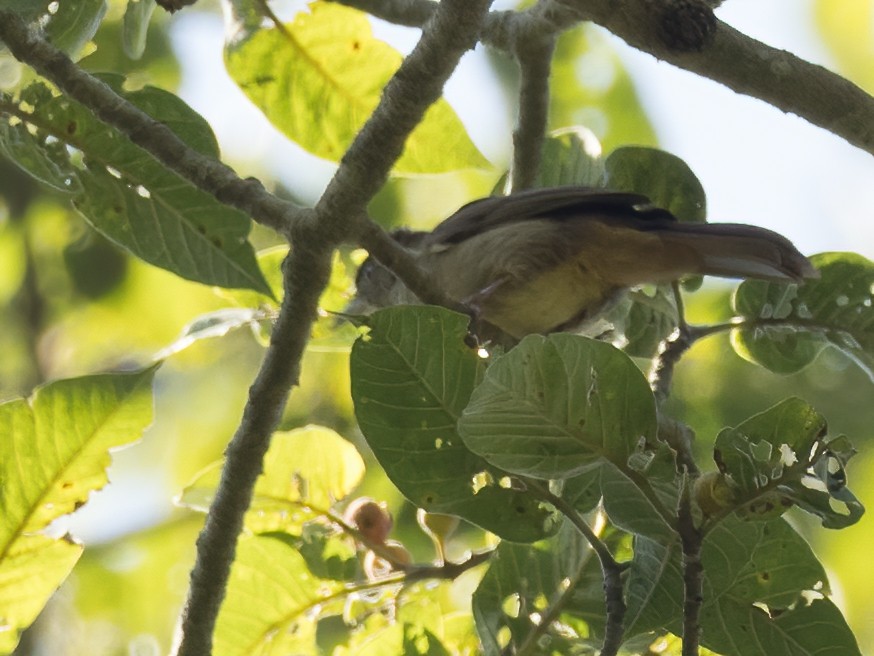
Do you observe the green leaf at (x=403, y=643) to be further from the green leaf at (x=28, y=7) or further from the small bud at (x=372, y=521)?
the green leaf at (x=28, y=7)

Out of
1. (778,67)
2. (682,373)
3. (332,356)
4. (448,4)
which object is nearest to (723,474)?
(778,67)

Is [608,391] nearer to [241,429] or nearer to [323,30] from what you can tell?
[241,429]

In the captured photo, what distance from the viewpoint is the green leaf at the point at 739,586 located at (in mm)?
2248

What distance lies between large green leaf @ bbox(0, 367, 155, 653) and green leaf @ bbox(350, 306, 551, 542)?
1.80 ft

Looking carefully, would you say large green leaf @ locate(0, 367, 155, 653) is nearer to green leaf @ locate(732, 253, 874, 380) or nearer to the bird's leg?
the bird's leg

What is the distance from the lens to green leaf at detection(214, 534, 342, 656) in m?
2.93

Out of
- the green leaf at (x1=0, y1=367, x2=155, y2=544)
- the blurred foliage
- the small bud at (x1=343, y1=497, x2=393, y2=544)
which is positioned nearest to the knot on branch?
the green leaf at (x1=0, y1=367, x2=155, y2=544)

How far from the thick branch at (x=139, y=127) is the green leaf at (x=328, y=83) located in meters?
0.81

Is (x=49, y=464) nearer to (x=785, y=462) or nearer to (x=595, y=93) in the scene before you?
(x=785, y=462)

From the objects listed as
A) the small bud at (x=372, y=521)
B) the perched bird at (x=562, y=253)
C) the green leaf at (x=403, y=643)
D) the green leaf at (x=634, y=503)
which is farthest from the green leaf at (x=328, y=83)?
the green leaf at (x=634, y=503)

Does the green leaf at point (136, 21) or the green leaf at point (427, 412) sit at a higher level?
the green leaf at point (136, 21)

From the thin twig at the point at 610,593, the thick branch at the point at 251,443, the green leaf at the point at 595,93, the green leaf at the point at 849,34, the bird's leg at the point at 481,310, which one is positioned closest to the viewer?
the thin twig at the point at 610,593

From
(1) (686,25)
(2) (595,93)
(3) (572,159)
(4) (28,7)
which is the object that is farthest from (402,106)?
(2) (595,93)

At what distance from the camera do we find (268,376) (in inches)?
104
